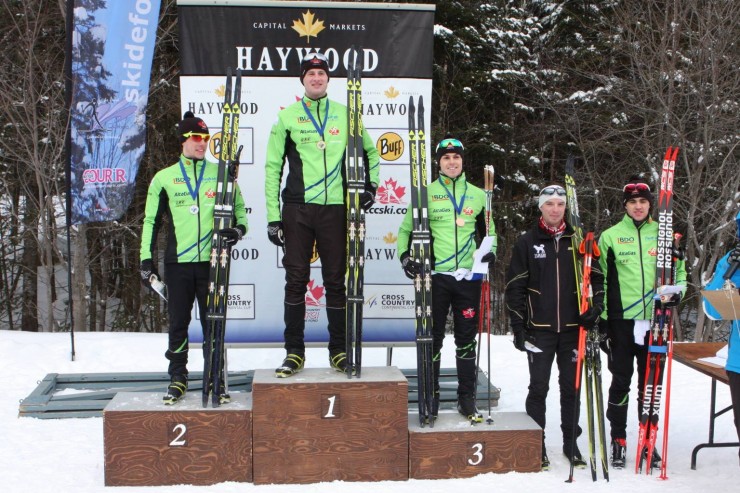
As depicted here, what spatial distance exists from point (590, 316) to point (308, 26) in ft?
10.1

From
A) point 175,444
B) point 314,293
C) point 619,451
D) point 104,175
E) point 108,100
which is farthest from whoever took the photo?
point 108,100

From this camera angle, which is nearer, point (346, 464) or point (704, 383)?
point (346, 464)

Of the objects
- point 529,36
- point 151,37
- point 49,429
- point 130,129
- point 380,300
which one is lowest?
point 49,429

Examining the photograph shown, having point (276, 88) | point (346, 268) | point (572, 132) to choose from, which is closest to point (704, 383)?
point (346, 268)

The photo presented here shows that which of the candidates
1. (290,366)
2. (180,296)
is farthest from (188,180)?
(290,366)

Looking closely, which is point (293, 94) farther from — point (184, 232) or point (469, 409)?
point (469, 409)

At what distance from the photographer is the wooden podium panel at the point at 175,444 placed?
165 inches

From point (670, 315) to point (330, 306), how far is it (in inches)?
77.6

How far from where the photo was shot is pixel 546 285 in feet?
14.6

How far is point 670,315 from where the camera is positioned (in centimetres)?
445

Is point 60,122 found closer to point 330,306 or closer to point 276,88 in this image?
point 276,88

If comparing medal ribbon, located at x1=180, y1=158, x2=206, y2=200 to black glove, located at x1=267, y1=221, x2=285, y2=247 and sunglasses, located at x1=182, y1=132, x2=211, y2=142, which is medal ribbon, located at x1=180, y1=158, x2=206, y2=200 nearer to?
sunglasses, located at x1=182, y1=132, x2=211, y2=142

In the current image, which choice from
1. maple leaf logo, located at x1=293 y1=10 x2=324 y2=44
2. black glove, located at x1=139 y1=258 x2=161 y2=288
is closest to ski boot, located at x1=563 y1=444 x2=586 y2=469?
black glove, located at x1=139 y1=258 x2=161 y2=288

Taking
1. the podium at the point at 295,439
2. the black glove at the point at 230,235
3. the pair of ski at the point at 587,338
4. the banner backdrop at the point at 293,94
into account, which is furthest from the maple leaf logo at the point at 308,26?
the podium at the point at 295,439
